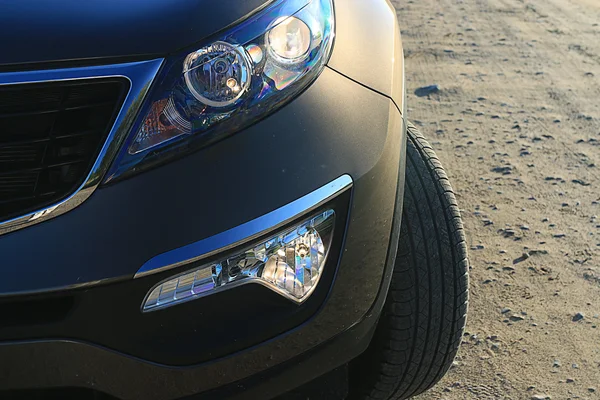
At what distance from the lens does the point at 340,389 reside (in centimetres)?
214

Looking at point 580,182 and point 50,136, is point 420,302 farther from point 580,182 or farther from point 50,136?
point 580,182

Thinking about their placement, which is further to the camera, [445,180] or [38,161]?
[445,180]

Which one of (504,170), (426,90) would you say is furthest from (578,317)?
(426,90)

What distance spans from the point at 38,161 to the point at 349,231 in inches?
25.3

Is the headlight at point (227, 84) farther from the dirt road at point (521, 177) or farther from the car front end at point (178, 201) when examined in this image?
the dirt road at point (521, 177)

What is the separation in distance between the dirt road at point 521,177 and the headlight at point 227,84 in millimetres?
1332

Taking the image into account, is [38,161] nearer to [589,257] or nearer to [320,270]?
[320,270]

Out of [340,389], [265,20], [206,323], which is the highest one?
[265,20]

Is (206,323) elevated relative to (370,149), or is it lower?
lower

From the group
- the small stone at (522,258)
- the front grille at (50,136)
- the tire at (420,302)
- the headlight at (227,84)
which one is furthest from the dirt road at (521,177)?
the front grille at (50,136)

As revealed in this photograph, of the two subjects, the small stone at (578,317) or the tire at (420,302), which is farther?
the small stone at (578,317)

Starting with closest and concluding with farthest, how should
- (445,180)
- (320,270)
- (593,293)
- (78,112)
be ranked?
1. (78,112)
2. (320,270)
3. (445,180)
4. (593,293)

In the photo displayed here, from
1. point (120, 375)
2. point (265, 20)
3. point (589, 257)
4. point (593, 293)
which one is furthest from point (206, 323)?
point (589, 257)

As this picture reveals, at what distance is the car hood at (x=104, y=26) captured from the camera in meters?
1.30
